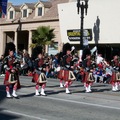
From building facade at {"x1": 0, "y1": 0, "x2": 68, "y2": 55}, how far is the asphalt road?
2639 centimetres

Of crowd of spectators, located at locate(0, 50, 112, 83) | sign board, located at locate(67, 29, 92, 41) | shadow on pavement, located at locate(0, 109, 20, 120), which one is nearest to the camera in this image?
shadow on pavement, located at locate(0, 109, 20, 120)

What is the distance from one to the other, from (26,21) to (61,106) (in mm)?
34072

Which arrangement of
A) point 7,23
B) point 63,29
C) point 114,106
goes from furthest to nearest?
point 7,23
point 63,29
point 114,106

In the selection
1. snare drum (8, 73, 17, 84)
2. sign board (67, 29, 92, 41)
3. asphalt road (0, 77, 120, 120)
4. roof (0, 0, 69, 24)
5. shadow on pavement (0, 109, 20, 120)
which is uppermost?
roof (0, 0, 69, 24)

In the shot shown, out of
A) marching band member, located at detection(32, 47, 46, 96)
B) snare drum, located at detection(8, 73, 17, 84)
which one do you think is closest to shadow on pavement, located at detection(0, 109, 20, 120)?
snare drum, located at detection(8, 73, 17, 84)

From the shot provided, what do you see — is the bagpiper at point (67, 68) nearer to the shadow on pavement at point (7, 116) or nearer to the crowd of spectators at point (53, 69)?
the crowd of spectators at point (53, 69)

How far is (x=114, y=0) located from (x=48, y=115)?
958 inches

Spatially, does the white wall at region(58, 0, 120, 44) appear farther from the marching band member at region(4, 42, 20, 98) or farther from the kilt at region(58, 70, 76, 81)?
the marching band member at region(4, 42, 20, 98)

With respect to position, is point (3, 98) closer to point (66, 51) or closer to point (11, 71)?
point (11, 71)

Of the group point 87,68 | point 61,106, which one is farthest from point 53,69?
point 61,106

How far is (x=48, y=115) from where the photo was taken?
441 inches

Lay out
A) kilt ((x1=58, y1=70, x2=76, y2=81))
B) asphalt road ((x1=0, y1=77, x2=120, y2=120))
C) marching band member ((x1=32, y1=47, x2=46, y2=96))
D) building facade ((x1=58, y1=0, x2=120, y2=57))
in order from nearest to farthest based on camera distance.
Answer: asphalt road ((x1=0, y1=77, x2=120, y2=120))
marching band member ((x1=32, y1=47, x2=46, y2=96))
kilt ((x1=58, y1=70, x2=76, y2=81))
building facade ((x1=58, y1=0, x2=120, y2=57))

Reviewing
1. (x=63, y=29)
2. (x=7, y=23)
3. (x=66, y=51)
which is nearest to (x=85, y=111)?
(x=66, y=51)

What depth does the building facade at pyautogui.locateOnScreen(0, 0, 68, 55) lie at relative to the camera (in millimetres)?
43491
